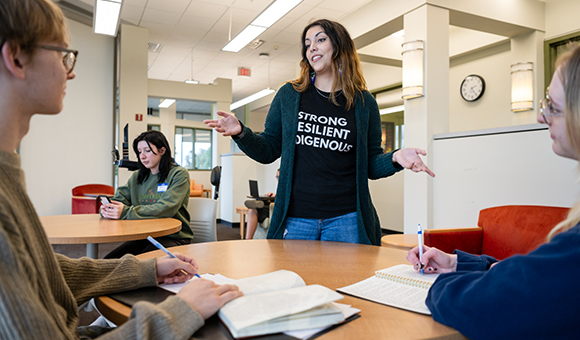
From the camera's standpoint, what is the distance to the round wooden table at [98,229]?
70.2 inches

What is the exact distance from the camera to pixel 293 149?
5.55 ft

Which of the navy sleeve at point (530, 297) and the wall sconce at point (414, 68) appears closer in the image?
the navy sleeve at point (530, 297)

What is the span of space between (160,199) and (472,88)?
17.8 feet

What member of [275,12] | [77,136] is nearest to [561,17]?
[275,12]

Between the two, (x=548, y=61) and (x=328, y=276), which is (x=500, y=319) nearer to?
(x=328, y=276)

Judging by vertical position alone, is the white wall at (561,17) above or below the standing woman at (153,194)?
above

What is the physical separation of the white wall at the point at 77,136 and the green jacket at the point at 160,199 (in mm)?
3396

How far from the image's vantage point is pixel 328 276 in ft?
3.39

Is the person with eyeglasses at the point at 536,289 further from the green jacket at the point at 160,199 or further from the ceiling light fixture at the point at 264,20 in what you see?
the ceiling light fixture at the point at 264,20

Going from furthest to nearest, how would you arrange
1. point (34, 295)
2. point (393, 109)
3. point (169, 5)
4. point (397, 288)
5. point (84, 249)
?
point (393, 109)
point (169, 5)
point (84, 249)
point (397, 288)
point (34, 295)

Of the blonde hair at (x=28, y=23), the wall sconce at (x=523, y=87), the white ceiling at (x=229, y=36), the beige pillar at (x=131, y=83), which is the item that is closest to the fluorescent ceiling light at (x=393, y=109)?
the white ceiling at (x=229, y=36)

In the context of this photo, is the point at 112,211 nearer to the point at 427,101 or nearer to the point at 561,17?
→ the point at 427,101

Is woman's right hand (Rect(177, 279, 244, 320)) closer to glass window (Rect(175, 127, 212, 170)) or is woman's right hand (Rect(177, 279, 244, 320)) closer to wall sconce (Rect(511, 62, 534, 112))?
wall sconce (Rect(511, 62, 534, 112))

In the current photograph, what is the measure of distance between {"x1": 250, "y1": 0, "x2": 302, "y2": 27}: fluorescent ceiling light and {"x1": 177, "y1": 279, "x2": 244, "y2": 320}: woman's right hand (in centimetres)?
414
